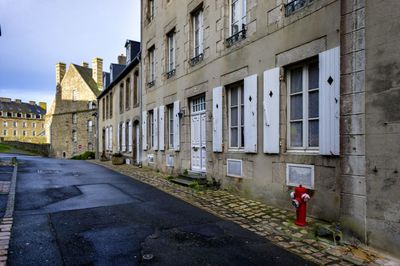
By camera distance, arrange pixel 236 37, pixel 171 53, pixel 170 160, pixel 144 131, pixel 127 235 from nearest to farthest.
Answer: pixel 127 235 < pixel 236 37 < pixel 170 160 < pixel 171 53 < pixel 144 131

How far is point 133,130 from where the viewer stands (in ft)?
58.0

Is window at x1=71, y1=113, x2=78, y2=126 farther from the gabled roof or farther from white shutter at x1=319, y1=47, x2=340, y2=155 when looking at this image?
white shutter at x1=319, y1=47, x2=340, y2=155

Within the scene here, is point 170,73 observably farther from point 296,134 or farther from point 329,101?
point 329,101

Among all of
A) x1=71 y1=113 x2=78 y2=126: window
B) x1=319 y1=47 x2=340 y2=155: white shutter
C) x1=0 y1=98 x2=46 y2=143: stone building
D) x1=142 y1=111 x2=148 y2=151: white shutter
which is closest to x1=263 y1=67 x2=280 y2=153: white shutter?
x1=319 y1=47 x2=340 y2=155: white shutter

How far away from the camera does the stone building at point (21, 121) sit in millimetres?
77125

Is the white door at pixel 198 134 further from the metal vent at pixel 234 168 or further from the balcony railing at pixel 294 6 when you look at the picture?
the balcony railing at pixel 294 6

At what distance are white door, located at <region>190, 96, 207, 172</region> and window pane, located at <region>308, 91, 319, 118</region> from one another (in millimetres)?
4420

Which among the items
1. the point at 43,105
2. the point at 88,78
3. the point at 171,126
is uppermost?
the point at 43,105

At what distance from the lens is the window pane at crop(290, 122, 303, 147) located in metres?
6.34

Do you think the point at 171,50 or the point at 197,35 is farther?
the point at 171,50

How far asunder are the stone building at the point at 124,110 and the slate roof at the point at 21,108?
210ft

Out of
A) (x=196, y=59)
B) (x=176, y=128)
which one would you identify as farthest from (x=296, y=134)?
(x=176, y=128)

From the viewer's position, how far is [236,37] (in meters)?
A: 8.30

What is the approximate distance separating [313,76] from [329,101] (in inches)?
31.4
